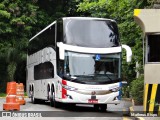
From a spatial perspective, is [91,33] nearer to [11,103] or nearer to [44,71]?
[11,103]

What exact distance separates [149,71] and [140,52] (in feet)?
26.4

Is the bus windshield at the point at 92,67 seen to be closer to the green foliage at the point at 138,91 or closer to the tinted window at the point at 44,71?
the tinted window at the point at 44,71

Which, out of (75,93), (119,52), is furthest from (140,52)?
(75,93)

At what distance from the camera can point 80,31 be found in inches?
759

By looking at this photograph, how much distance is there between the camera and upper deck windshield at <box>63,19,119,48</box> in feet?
62.2

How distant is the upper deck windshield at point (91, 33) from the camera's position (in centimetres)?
1897

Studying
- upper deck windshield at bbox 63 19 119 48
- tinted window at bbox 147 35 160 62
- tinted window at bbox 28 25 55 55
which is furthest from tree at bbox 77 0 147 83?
tinted window at bbox 147 35 160 62

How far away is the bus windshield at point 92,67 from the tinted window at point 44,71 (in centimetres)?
242

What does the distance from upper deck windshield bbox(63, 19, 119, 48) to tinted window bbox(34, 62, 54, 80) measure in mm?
2606

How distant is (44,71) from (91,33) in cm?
523

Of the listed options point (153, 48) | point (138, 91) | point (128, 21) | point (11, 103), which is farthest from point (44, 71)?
point (153, 48)

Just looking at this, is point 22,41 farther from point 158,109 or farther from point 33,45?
point 158,109

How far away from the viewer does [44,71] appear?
23.5 m

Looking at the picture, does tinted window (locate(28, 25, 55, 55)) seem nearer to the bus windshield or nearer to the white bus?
the white bus
